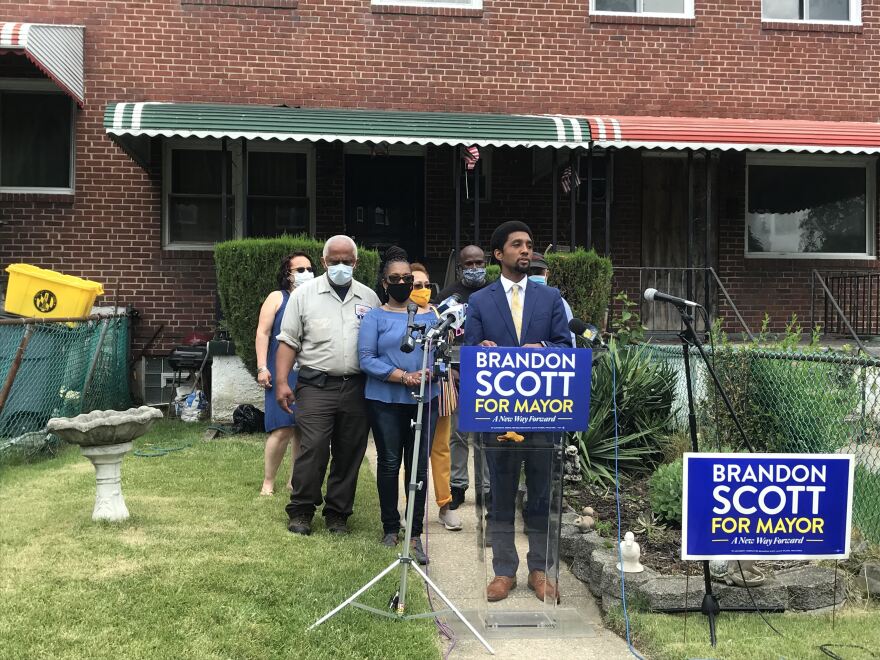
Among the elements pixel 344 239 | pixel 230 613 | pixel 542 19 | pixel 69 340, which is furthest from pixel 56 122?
pixel 230 613

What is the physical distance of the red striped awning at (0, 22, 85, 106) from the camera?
31.3ft

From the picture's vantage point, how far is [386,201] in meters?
12.8

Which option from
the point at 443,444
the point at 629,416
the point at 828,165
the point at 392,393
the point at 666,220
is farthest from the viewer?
the point at 828,165

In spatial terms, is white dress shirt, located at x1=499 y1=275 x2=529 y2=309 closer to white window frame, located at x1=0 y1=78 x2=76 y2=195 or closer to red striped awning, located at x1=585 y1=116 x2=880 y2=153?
red striped awning, located at x1=585 y1=116 x2=880 y2=153

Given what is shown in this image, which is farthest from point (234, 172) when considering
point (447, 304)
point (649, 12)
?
point (447, 304)

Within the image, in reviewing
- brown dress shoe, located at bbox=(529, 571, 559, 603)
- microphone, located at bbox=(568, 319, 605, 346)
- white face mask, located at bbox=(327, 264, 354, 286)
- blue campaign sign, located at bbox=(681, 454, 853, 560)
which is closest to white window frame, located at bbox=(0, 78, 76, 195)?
white face mask, located at bbox=(327, 264, 354, 286)

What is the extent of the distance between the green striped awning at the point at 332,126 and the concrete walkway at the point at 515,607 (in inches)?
230

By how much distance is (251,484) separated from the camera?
7203 millimetres

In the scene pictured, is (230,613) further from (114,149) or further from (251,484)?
(114,149)

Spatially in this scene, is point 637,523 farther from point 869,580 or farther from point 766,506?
point 766,506

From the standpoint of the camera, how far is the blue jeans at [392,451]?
5.63 meters

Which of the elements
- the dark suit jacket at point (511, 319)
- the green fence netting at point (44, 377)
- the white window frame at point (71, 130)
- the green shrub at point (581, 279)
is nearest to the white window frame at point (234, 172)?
the white window frame at point (71, 130)

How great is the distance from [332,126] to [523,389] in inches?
266

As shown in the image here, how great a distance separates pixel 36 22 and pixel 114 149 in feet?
6.13
